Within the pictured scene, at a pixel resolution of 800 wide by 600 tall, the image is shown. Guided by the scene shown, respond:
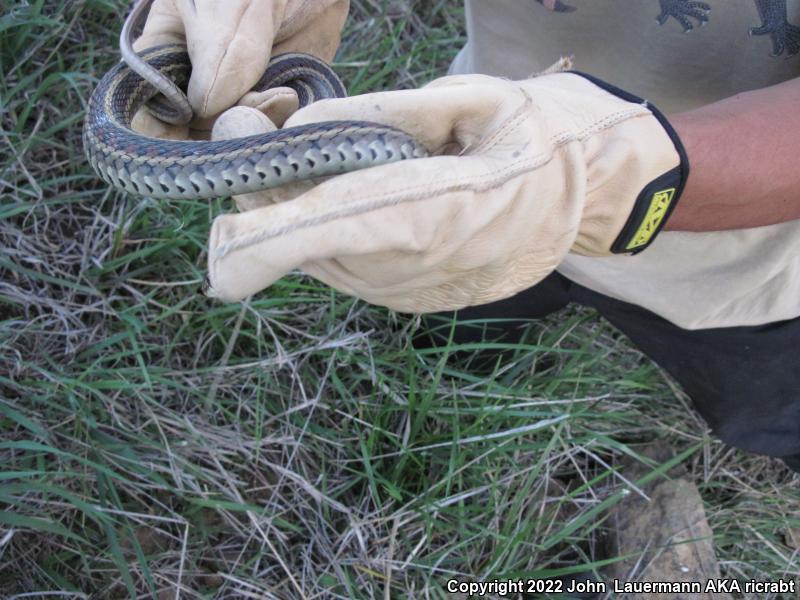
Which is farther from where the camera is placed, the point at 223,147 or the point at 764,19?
the point at 764,19

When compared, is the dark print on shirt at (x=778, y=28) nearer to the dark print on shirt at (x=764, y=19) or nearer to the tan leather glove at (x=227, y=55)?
the dark print on shirt at (x=764, y=19)

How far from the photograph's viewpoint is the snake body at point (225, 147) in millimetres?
1326

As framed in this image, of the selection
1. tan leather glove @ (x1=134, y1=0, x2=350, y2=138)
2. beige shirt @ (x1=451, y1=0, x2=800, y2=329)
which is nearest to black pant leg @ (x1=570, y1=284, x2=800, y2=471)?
beige shirt @ (x1=451, y1=0, x2=800, y2=329)

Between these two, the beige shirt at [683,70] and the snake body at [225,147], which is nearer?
the snake body at [225,147]

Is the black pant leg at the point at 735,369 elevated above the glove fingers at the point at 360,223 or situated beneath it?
situated beneath

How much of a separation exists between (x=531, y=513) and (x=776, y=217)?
967 millimetres

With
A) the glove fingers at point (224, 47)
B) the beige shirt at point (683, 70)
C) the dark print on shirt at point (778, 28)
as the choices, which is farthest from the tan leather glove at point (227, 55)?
the dark print on shirt at point (778, 28)

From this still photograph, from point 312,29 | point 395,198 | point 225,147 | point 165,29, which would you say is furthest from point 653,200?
point 165,29

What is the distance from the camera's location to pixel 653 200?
140 centimetres

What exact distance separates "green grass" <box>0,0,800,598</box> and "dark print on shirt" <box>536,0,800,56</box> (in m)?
0.92

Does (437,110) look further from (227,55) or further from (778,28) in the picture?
(778,28)

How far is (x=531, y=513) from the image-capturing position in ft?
6.62

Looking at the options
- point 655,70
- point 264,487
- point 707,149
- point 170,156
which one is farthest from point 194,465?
point 655,70

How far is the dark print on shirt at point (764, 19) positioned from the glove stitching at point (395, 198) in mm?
750
